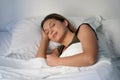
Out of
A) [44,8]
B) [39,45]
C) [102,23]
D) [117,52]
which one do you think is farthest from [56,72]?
[44,8]

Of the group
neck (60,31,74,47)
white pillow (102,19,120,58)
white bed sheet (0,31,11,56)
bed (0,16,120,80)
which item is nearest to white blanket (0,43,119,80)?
bed (0,16,120,80)

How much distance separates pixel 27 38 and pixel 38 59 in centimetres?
31

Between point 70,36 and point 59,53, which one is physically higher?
point 70,36

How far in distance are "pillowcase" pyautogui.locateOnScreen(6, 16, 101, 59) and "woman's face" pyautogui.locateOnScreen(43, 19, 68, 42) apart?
17cm

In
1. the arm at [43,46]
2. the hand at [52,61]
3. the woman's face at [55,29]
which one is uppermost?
the woman's face at [55,29]

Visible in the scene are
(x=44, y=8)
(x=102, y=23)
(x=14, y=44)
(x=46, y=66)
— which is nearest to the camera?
(x=46, y=66)

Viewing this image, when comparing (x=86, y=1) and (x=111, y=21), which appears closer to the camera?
(x=111, y=21)

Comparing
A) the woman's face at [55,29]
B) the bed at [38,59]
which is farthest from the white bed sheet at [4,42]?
the woman's face at [55,29]

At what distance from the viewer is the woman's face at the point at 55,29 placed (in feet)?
4.74

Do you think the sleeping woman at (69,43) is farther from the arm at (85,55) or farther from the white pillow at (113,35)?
the white pillow at (113,35)

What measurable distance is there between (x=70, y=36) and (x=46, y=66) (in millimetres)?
287

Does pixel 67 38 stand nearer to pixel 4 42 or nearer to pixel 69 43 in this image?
pixel 69 43

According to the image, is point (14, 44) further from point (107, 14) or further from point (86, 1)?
point (107, 14)

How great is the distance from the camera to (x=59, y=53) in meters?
1.52
